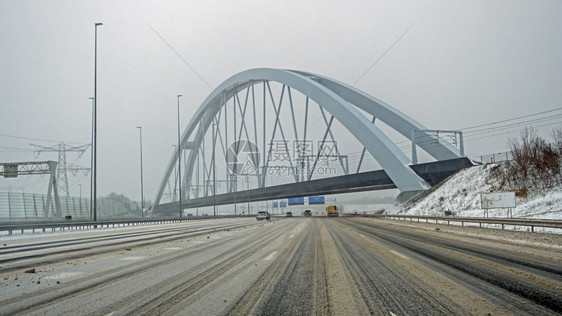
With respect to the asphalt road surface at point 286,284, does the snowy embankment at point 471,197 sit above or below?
above

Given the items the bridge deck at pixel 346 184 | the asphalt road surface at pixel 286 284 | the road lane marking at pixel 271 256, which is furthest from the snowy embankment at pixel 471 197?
the road lane marking at pixel 271 256

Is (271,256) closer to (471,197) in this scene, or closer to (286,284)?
(286,284)

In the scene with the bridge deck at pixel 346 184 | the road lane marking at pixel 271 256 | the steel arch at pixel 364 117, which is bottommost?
the road lane marking at pixel 271 256

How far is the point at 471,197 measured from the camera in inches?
1547

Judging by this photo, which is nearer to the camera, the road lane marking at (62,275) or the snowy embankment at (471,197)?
the road lane marking at (62,275)

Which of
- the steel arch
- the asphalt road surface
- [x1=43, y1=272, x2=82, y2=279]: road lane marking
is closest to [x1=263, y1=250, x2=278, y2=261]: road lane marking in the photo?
the asphalt road surface

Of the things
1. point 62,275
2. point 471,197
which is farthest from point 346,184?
point 62,275

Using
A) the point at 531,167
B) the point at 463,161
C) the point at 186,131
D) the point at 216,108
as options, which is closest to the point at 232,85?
the point at 216,108

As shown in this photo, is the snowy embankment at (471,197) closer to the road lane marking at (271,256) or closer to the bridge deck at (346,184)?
the bridge deck at (346,184)


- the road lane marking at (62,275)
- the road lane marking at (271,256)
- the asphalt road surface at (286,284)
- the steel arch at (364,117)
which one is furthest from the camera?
the steel arch at (364,117)

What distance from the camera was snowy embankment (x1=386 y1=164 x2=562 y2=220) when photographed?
99.8 feet

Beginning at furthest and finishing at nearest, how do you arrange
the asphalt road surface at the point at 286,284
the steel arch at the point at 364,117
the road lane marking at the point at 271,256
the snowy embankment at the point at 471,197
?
the steel arch at the point at 364,117, the snowy embankment at the point at 471,197, the road lane marking at the point at 271,256, the asphalt road surface at the point at 286,284

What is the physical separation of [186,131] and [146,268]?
286 ft

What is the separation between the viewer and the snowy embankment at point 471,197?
30.4m
